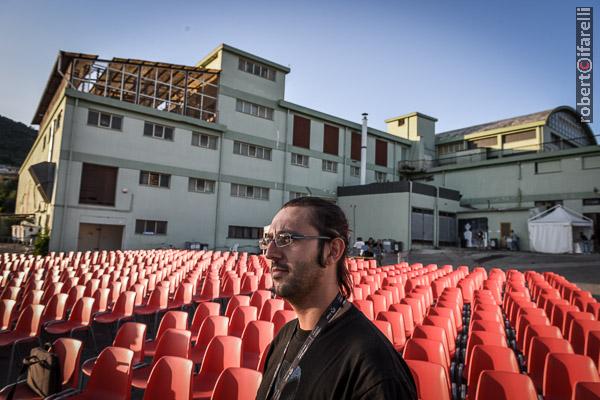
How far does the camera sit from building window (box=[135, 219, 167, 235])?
61.0 feet

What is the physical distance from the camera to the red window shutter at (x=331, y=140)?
87.1ft

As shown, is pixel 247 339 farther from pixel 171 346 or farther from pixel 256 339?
pixel 171 346

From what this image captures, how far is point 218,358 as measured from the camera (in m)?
3.52

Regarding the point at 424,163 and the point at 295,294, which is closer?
the point at 295,294

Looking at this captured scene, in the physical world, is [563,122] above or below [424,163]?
above

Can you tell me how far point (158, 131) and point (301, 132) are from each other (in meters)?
9.61

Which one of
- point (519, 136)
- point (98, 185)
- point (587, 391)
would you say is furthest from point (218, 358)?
point (519, 136)

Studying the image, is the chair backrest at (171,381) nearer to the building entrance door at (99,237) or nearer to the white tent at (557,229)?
the building entrance door at (99,237)

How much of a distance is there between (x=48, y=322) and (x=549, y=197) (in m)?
27.0

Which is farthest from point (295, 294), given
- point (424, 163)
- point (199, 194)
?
point (424, 163)

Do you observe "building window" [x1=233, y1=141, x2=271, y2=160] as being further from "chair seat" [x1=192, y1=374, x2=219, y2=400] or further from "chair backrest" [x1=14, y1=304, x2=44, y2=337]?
"chair seat" [x1=192, y1=374, x2=219, y2=400]

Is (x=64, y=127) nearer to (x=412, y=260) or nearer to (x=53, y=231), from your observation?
(x=53, y=231)

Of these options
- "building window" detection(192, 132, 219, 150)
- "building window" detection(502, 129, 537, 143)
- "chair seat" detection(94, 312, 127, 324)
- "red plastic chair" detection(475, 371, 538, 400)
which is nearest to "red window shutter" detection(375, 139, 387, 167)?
"building window" detection(502, 129, 537, 143)

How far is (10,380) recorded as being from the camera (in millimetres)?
4273
